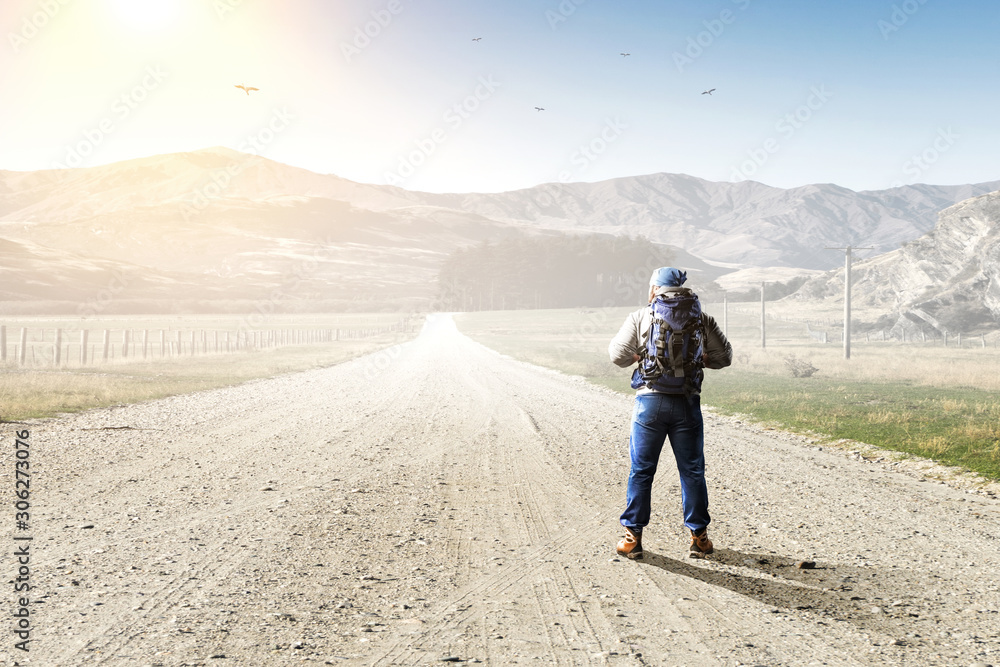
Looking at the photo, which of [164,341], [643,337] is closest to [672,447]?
[643,337]

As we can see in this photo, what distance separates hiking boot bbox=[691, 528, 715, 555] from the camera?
6172mm

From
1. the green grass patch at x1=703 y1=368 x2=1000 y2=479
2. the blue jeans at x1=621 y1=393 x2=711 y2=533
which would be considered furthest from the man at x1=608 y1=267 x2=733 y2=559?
the green grass patch at x1=703 y1=368 x2=1000 y2=479

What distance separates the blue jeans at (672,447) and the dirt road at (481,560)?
420 millimetres

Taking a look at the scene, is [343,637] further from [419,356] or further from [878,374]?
[419,356]

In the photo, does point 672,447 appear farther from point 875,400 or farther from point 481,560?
point 875,400

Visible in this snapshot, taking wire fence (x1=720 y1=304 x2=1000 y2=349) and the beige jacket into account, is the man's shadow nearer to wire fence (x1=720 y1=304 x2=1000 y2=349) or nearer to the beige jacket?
the beige jacket

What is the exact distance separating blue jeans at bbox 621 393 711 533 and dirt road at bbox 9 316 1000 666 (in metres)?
0.42

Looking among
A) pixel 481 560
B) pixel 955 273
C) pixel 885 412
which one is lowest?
pixel 481 560

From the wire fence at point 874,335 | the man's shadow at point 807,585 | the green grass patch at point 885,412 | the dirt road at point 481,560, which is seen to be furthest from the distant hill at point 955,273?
the man's shadow at point 807,585

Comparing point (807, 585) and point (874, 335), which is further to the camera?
point (874, 335)

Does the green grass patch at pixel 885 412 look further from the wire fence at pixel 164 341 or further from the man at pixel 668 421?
the wire fence at pixel 164 341

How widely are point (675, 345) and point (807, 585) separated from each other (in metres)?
2.14

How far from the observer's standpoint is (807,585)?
216 inches

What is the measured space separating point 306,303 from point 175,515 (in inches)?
7109
